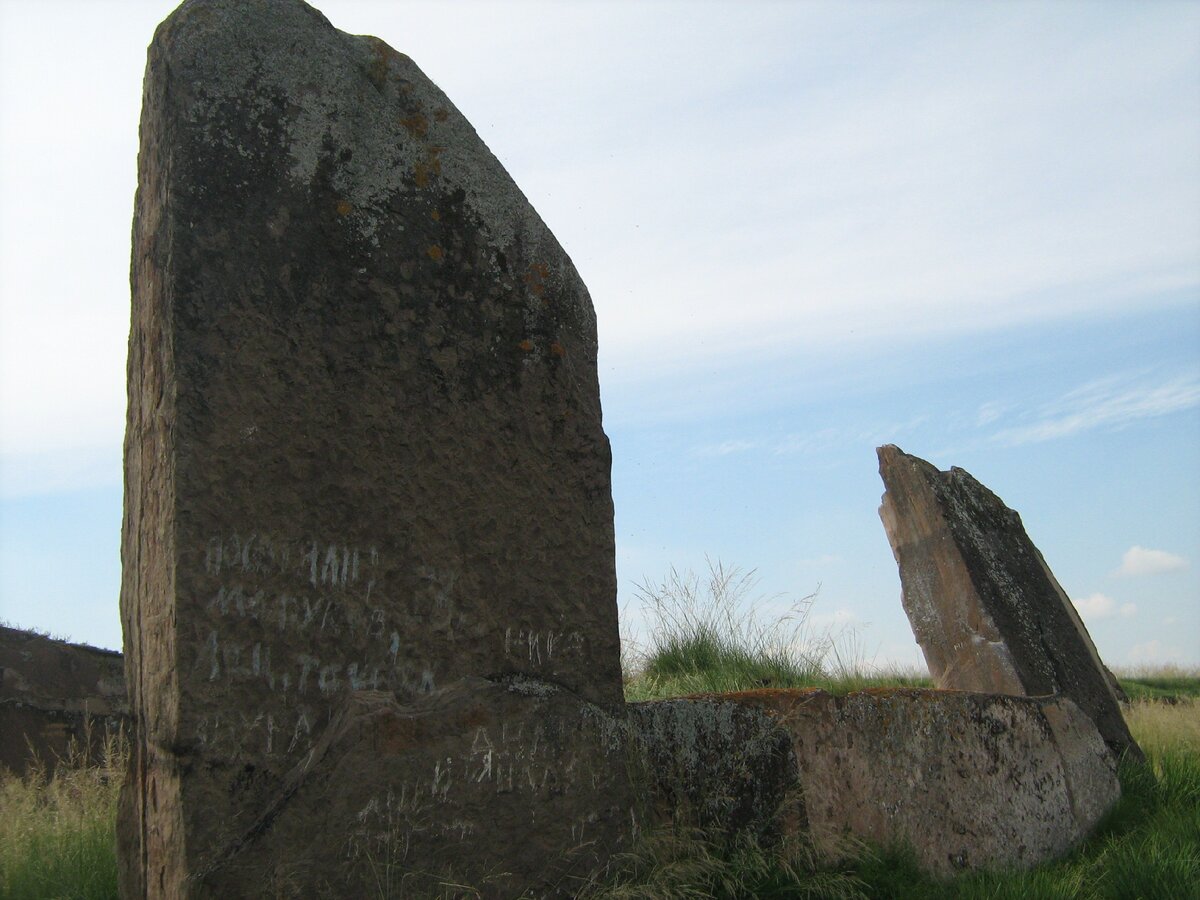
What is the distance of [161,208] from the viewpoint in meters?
2.59

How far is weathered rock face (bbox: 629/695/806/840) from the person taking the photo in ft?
10.0

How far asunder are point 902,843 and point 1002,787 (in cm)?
75

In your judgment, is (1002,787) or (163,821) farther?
(1002,787)

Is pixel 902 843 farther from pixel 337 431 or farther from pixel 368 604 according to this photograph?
pixel 337 431

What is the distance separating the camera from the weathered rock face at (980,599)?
A: 5395mm

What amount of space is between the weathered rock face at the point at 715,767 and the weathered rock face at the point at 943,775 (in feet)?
0.23

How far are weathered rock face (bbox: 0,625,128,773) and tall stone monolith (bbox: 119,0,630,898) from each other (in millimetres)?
3412

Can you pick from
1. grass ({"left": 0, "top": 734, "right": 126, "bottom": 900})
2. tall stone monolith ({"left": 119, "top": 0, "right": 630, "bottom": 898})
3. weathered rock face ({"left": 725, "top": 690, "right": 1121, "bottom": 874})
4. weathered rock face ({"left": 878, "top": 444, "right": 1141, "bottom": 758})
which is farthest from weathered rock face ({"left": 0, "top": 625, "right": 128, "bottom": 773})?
weathered rock face ({"left": 878, "top": 444, "right": 1141, "bottom": 758})

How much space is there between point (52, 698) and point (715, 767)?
4000 mm

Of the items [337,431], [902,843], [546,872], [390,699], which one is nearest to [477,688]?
[390,699]

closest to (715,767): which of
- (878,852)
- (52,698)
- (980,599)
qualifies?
(878,852)

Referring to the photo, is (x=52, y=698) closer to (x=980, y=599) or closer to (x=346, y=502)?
(x=346, y=502)

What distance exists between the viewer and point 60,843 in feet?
10.6

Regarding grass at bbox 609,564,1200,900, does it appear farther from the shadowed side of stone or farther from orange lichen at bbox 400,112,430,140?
orange lichen at bbox 400,112,430,140
